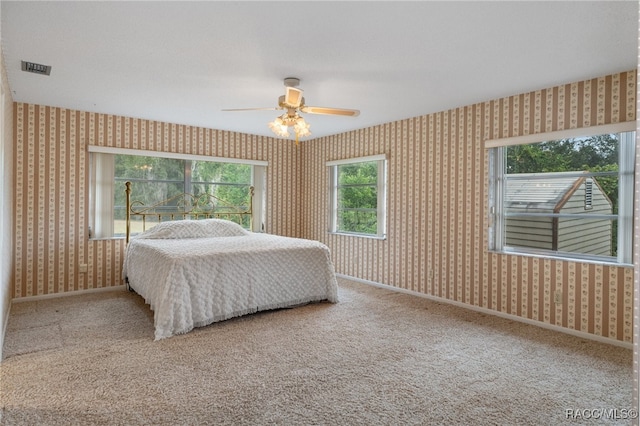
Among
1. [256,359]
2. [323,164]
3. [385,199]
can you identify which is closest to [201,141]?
[323,164]

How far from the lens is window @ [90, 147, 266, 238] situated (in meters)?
4.70

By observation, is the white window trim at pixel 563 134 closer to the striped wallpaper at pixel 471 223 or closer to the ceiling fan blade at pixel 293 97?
the striped wallpaper at pixel 471 223

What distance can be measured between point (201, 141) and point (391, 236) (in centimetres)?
306

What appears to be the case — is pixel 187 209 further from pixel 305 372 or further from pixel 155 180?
pixel 305 372

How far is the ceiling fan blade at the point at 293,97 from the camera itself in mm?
2906

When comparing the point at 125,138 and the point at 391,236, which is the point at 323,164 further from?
the point at 125,138

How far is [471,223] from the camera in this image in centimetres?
407

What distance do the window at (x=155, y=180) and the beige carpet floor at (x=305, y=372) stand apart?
1.50 m

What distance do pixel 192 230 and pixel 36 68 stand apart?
2.29 meters

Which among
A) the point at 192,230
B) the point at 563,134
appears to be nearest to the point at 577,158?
the point at 563,134

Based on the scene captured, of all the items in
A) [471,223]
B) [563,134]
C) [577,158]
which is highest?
[563,134]

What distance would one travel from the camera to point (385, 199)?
16.8 ft

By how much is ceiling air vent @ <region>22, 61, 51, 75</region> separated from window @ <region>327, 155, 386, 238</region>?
369cm

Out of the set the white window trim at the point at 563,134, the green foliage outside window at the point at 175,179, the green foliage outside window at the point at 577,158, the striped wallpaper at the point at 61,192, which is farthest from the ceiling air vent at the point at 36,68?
the green foliage outside window at the point at 577,158
